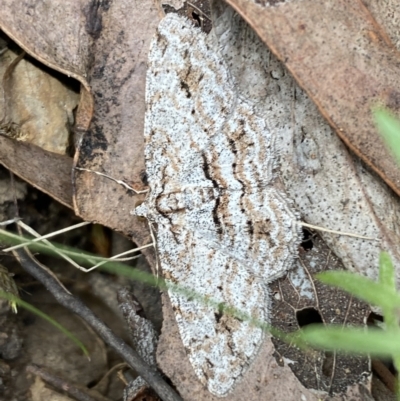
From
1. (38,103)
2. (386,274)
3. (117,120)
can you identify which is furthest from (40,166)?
(386,274)

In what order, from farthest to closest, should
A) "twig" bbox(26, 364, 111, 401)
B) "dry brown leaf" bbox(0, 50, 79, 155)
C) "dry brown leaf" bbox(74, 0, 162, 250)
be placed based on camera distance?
"dry brown leaf" bbox(0, 50, 79, 155)
"twig" bbox(26, 364, 111, 401)
"dry brown leaf" bbox(74, 0, 162, 250)

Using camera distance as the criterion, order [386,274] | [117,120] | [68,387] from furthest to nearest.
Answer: [68,387], [117,120], [386,274]

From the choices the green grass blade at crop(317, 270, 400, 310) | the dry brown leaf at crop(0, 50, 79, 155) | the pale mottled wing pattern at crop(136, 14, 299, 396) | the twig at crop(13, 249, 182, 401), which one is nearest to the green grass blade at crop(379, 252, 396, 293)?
the green grass blade at crop(317, 270, 400, 310)

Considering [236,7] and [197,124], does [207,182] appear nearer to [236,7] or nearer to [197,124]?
[197,124]

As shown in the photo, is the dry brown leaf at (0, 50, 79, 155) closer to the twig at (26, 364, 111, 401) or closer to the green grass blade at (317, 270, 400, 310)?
the twig at (26, 364, 111, 401)

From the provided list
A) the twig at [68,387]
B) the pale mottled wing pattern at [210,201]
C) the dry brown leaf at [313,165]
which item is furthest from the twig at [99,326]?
the dry brown leaf at [313,165]

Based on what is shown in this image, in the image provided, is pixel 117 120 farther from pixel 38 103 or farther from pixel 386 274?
pixel 386 274

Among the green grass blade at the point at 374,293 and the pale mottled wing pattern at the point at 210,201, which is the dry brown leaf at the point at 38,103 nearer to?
the pale mottled wing pattern at the point at 210,201
